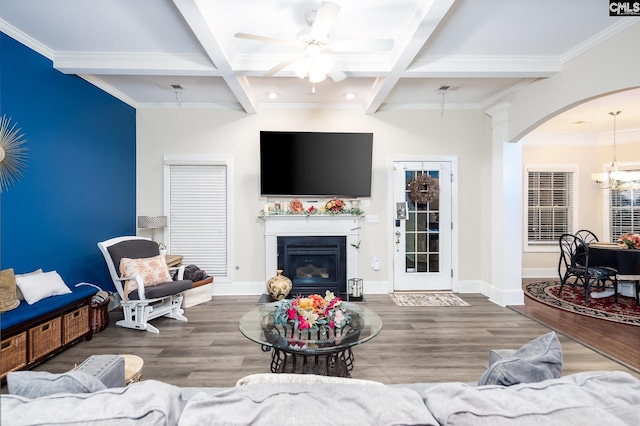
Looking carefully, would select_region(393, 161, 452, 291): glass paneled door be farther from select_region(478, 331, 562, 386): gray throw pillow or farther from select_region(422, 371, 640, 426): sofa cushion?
select_region(422, 371, 640, 426): sofa cushion

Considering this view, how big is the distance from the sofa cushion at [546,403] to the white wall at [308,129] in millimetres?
4072

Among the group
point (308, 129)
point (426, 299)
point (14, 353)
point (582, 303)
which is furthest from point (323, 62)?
point (582, 303)

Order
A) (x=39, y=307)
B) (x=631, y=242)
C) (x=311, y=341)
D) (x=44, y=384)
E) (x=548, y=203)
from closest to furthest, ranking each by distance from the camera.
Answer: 1. (x=44, y=384)
2. (x=311, y=341)
3. (x=39, y=307)
4. (x=631, y=242)
5. (x=548, y=203)

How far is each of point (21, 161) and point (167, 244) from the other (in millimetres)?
2255

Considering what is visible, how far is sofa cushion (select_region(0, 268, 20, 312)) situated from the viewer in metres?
2.55

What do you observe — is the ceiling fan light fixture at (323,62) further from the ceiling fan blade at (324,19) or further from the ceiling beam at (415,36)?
the ceiling beam at (415,36)

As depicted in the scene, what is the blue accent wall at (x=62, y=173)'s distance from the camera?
9.64 feet

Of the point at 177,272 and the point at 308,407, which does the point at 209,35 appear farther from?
the point at 177,272

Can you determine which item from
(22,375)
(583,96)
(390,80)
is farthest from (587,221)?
(22,375)

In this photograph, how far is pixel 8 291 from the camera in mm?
2613

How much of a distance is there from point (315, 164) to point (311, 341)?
3180 millimetres

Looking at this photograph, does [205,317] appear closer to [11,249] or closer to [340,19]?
[11,249]

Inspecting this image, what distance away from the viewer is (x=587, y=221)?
6.26m

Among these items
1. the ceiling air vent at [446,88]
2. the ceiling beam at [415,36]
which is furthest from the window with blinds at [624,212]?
the ceiling beam at [415,36]
